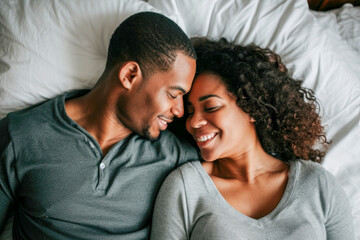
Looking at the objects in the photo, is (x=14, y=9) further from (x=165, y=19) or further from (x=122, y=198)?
(x=122, y=198)

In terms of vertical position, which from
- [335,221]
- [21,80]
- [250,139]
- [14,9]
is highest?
[14,9]

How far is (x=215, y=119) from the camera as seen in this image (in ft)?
3.70

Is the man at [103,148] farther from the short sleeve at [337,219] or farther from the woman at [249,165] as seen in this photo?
the short sleeve at [337,219]

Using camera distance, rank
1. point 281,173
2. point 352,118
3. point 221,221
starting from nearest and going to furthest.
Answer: point 221,221 < point 281,173 < point 352,118

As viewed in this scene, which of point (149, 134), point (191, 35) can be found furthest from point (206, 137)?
point (191, 35)

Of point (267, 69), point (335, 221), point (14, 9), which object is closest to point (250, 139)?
point (267, 69)

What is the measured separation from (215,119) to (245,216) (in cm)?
36

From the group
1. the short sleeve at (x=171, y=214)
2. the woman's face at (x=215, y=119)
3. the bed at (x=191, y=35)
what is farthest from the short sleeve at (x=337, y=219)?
the short sleeve at (x=171, y=214)

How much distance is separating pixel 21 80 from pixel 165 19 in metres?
0.63

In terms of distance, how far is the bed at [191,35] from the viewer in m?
1.23

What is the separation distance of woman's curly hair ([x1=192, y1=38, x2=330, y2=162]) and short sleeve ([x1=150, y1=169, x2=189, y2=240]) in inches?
15.8

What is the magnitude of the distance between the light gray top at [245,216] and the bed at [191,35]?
200 millimetres

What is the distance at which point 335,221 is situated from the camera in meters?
1.14

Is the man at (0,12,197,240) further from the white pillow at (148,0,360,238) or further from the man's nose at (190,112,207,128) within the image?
the white pillow at (148,0,360,238)
